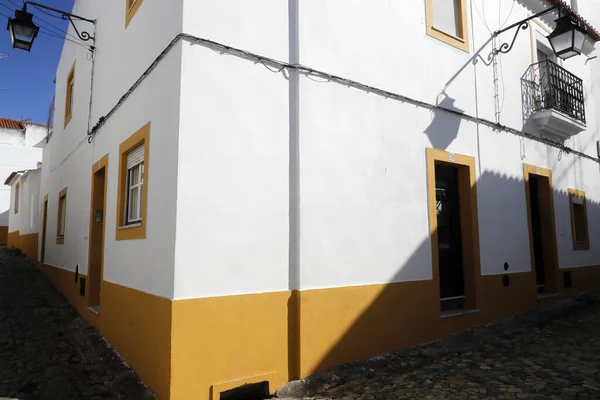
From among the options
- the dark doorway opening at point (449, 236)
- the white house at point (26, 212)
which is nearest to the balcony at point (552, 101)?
the dark doorway opening at point (449, 236)

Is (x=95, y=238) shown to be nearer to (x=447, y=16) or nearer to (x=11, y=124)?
(x=447, y=16)

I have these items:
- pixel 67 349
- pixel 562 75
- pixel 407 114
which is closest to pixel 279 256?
pixel 407 114

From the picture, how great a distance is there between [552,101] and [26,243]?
16.4m

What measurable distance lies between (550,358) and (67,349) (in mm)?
6379

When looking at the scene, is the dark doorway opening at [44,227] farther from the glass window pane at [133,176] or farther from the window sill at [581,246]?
the window sill at [581,246]

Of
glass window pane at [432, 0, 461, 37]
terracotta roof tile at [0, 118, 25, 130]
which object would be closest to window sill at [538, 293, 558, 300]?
glass window pane at [432, 0, 461, 37]

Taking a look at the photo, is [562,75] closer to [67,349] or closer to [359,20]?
[359,20]

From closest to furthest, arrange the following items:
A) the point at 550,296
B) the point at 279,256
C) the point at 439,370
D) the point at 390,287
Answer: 1. the point at 279,256
2. the point at 439,370
3. the point at 390,287
4. the point at 550,296

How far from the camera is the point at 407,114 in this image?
5781 mm

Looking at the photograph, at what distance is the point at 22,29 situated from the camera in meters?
6.10

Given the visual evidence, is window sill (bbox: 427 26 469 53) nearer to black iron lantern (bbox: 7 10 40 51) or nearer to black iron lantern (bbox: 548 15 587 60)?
black iron lantern (bbox: 548 15 587 60)

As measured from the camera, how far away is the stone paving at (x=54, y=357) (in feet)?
14.8

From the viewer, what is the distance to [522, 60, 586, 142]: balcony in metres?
8.15

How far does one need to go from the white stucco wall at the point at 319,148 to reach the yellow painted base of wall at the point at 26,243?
38.2 feet
